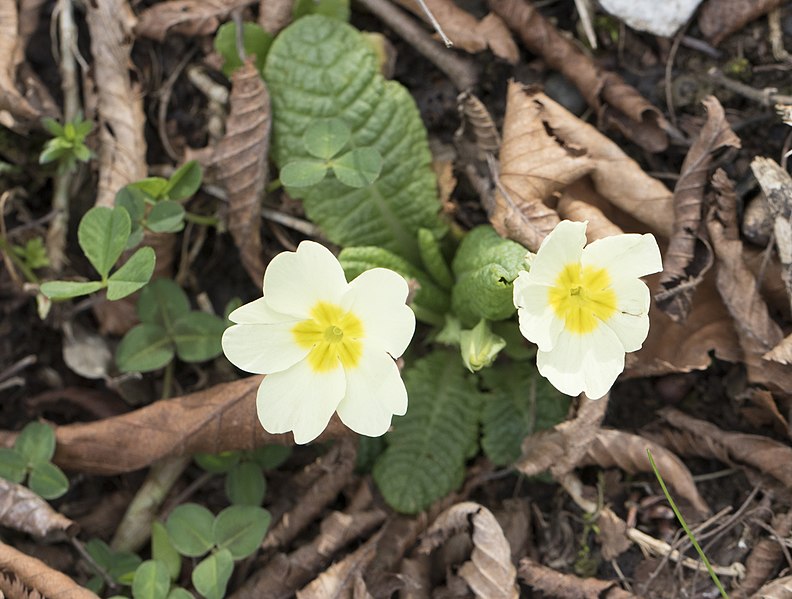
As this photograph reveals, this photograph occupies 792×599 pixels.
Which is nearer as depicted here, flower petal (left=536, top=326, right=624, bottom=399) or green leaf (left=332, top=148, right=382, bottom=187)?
flower petal (left=536, top=326, right=624, bottom=399)

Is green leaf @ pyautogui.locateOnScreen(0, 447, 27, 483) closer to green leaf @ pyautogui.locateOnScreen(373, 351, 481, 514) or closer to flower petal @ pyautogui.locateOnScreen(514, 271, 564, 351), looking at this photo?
green leaf @ pyautogui.locateOnScreen(373, 351, 481, 514)

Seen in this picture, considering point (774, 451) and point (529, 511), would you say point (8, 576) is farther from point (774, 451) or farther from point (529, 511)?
point (774, 451)

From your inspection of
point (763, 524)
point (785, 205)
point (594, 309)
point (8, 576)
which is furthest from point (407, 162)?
point (8, 576)

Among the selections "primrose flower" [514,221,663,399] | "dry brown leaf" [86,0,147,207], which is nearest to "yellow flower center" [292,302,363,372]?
"primrose flower" [514,221,663,399]

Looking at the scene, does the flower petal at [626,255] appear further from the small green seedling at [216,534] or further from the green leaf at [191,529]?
the green leaf at [191,529]

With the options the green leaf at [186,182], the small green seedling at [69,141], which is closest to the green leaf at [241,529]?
the green leaf at [186,182]

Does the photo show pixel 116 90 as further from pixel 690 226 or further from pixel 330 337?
pixel 690 226
